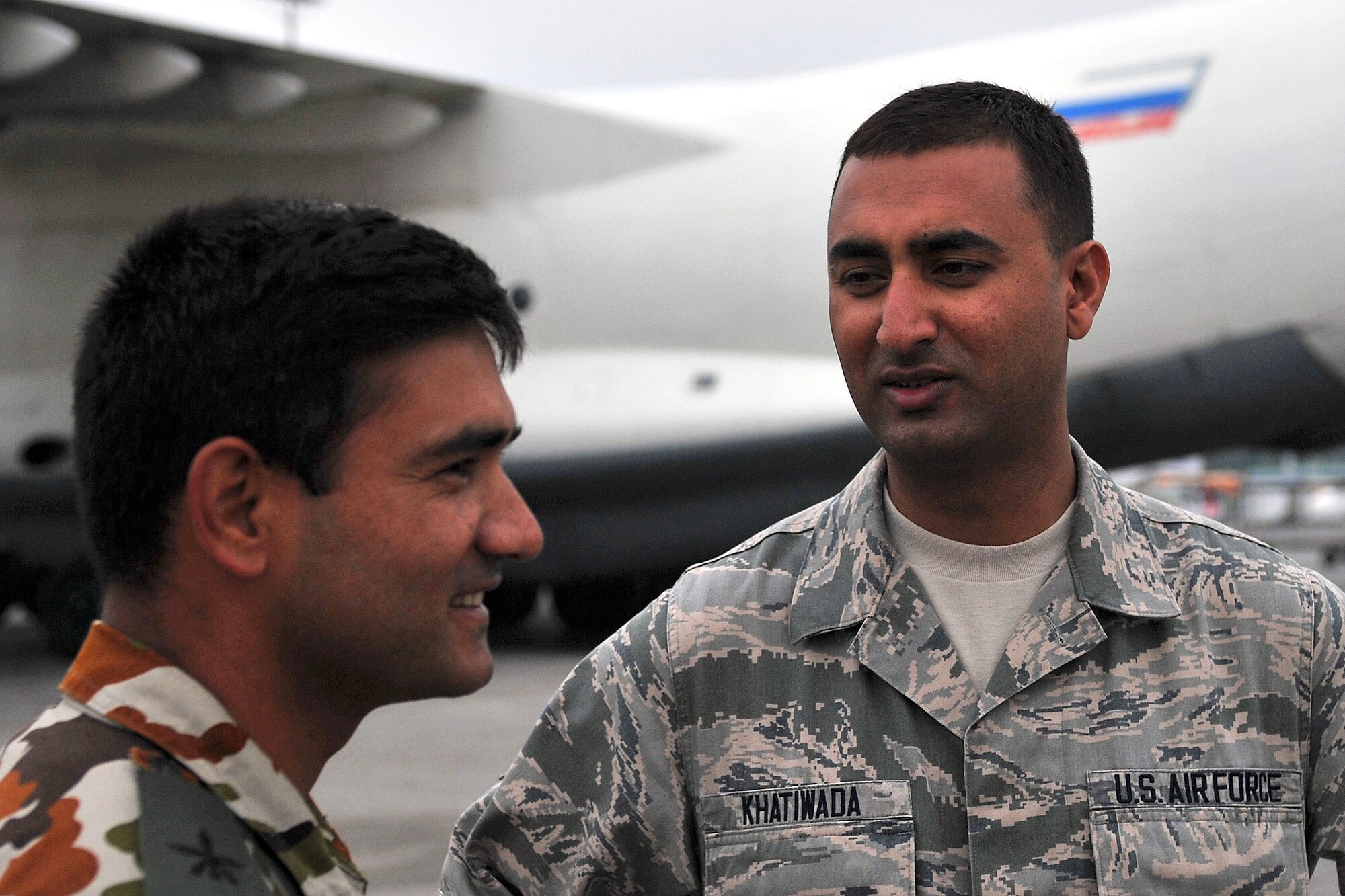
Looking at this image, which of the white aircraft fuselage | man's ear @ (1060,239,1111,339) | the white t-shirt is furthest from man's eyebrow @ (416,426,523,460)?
the white aircraft fuselage

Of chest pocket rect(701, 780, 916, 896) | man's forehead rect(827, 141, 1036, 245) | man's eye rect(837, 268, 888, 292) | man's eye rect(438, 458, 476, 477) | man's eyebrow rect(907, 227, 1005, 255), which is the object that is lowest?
chest pocket rect(701, 780, 916, 896)

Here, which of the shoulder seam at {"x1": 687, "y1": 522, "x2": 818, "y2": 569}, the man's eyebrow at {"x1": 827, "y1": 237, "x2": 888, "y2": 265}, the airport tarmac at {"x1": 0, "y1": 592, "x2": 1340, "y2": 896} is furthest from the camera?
the airport tarmac at {"x1": 0, "y1": 592, "x2": 1340, "y2": 896}

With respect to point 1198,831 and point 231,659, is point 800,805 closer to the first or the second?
point 1198,831

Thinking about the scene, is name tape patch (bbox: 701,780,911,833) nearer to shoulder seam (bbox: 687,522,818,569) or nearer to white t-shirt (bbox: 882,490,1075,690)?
white t-shirt (bbox: 882,490,1075,690)

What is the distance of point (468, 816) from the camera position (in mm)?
2047

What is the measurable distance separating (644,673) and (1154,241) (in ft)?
24.9

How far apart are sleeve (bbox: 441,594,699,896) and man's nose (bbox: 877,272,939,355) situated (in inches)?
20.2

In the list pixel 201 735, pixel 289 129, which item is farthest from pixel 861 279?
pixel 289 129

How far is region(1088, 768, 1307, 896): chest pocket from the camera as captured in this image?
69.4 inches

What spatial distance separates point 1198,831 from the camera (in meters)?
1.79

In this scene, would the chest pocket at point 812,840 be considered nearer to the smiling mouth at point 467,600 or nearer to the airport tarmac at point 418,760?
the smiling mouth at point 467,600

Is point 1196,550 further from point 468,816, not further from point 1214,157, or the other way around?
point 1214,157

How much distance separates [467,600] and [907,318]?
0.75 m

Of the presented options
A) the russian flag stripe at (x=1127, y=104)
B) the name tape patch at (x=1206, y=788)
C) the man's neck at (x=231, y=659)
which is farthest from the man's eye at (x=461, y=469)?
the russian flag stripe at (x=1127, y=104)
